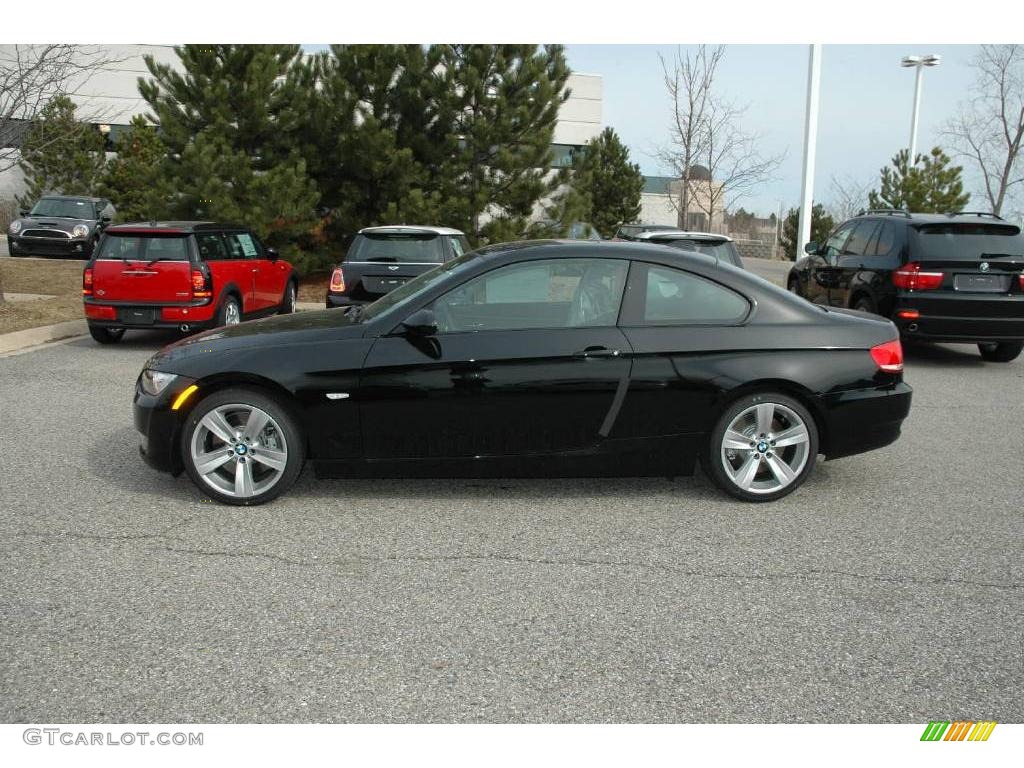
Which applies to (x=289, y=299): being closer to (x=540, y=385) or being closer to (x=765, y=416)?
(x=540, y=385)

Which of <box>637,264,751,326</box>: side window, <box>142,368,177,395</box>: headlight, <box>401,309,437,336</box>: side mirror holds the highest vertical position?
<box>637,264,751,326</box>: side window

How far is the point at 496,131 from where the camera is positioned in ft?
63.2

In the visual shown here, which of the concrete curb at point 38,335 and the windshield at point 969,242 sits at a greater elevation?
the windshield at point 969,242

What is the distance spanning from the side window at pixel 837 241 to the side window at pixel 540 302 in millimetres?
8107

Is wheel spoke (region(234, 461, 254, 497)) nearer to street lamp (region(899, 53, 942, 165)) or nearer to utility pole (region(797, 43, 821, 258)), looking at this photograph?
utility pole (region(797, 43, 821, 258))

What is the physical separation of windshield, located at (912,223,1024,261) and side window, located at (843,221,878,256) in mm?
1016

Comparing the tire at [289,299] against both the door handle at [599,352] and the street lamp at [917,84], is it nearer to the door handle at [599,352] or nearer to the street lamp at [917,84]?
the door handle at [599,352]

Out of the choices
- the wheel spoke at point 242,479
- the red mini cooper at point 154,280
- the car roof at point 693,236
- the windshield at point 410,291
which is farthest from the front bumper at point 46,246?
the wheel spoke at point 242,479

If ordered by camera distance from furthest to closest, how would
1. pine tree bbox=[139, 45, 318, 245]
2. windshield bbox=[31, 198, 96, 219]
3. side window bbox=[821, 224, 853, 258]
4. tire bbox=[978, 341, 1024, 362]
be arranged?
1. windshield bbox=[31, 198, 96, 219]
2. pine tree bbox=[139, 45, 318, 245]
3. side window bbox=[821, 224, 853, 258]
4. tire bbox=[978, 341, 1024, 362]

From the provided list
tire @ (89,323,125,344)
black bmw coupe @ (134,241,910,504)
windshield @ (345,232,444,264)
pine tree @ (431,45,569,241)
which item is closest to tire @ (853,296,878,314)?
windshield @ (345,232,444,264)

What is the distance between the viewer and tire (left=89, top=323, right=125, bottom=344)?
39.5 ft

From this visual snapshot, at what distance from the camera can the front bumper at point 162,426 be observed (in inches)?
213

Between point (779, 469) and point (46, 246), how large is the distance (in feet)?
79.5

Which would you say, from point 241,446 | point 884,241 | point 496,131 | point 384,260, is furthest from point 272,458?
point 496,131
